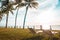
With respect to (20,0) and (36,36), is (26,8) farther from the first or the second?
(36,36)

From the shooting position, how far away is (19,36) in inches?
652

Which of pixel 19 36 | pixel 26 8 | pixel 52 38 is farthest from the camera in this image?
pixel 26 8

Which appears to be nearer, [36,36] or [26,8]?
[36,36]

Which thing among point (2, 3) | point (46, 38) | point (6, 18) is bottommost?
point (46, 38)

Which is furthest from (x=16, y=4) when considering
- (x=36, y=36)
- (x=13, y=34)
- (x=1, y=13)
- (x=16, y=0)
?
(x=36, y=36)

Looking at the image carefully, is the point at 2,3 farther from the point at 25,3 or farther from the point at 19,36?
the point at 19,36

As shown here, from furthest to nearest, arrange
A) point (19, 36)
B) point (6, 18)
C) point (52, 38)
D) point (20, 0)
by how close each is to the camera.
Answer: point (6, 18)
point (20, 0)
point (19, 36)
point (52, 38)

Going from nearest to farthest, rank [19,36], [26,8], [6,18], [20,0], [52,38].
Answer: [52,38]
[19,36]
[26,8]
[20,0]
[6,18]

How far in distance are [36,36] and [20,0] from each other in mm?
10987

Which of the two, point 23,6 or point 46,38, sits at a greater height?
point 23,6

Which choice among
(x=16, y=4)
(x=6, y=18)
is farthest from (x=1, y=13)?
(x=16, y=4)

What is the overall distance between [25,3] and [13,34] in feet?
27.1

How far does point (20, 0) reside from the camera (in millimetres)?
25766

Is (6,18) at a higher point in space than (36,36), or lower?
higher
